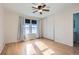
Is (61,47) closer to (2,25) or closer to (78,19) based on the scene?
(2,25)

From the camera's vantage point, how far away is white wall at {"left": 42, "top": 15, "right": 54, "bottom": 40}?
7.15 ft

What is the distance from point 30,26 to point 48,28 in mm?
442

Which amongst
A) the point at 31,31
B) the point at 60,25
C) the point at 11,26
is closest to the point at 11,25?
the point at 11,26

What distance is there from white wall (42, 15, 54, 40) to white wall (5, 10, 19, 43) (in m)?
0.65

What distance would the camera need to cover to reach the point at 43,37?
7.49ft

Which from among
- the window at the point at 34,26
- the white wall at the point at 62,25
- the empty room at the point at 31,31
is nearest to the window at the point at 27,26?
the empty room at the point at 31,31

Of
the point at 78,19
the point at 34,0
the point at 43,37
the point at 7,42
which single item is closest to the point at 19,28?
the point at 7,42

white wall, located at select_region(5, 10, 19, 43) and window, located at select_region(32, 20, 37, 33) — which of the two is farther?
window, located at select_region(32, 20, 37, 33)

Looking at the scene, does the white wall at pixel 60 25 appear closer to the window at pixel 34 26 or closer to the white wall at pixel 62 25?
the white wall at pixel 62 25

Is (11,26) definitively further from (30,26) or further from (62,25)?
(62,25)

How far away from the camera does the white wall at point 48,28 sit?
85.8 inches

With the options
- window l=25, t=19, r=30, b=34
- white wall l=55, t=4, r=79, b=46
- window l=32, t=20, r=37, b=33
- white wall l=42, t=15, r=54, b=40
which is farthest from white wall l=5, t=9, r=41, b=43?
white wall l=55, t=4, r=79, b=46

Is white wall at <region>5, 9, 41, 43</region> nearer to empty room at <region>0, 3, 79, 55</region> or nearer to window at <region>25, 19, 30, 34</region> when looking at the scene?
empty room at <region>0, 3, 79, 55</region>

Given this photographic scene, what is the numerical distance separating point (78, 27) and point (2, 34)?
3383mm
